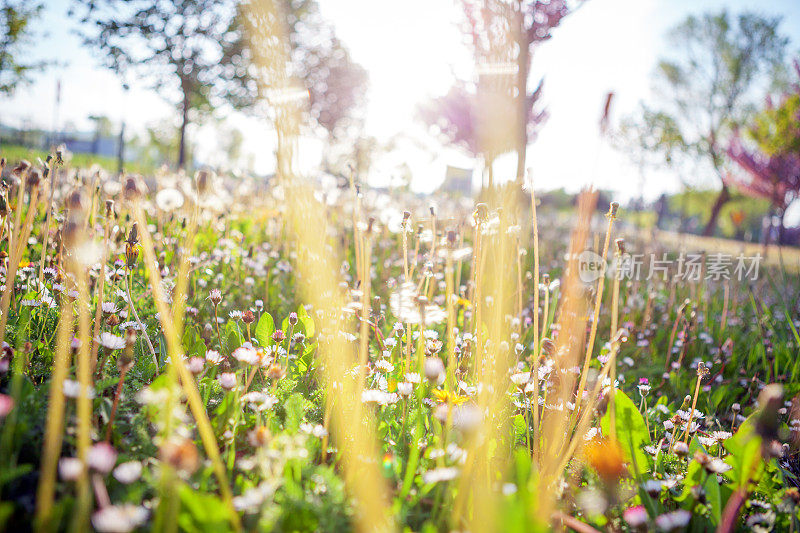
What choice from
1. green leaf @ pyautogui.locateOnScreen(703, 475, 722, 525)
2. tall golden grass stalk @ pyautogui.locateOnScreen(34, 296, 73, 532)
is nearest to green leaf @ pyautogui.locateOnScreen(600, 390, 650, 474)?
green leaf @ pyautogui.locateOnScreen(703, 475, 722, 525)

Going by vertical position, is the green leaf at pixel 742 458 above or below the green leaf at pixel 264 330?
below

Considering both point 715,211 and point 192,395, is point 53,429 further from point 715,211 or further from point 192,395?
point 715,211

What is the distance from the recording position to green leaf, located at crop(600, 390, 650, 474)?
1349 mm

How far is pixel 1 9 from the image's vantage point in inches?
496

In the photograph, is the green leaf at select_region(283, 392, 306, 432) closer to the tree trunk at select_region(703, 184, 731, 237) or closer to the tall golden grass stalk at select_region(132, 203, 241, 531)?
the tall golden grass stalk at select_region(132, 203, 241, 531)

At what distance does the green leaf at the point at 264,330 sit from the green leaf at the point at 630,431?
1.15 m

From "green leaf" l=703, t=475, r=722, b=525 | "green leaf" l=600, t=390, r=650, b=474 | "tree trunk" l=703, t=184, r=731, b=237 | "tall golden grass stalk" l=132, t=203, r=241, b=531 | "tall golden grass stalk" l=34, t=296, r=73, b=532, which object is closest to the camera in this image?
"tall golden grass stalk" l=34, t=296, r=73, b=532

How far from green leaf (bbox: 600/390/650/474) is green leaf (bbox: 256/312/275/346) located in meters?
1.15

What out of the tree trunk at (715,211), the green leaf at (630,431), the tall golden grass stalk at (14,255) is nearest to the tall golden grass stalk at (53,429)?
the tall golden grass stalk at (14,255)

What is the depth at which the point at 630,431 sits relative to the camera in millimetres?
1402

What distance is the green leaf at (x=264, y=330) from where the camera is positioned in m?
1.68

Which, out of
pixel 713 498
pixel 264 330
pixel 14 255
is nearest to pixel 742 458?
pixel 713 498

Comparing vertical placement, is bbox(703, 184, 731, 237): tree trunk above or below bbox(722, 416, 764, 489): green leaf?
above

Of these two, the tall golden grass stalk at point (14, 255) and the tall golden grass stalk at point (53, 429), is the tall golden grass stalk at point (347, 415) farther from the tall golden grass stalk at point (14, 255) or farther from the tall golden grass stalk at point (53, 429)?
the tall golden grass stalk at point (14, 255)
